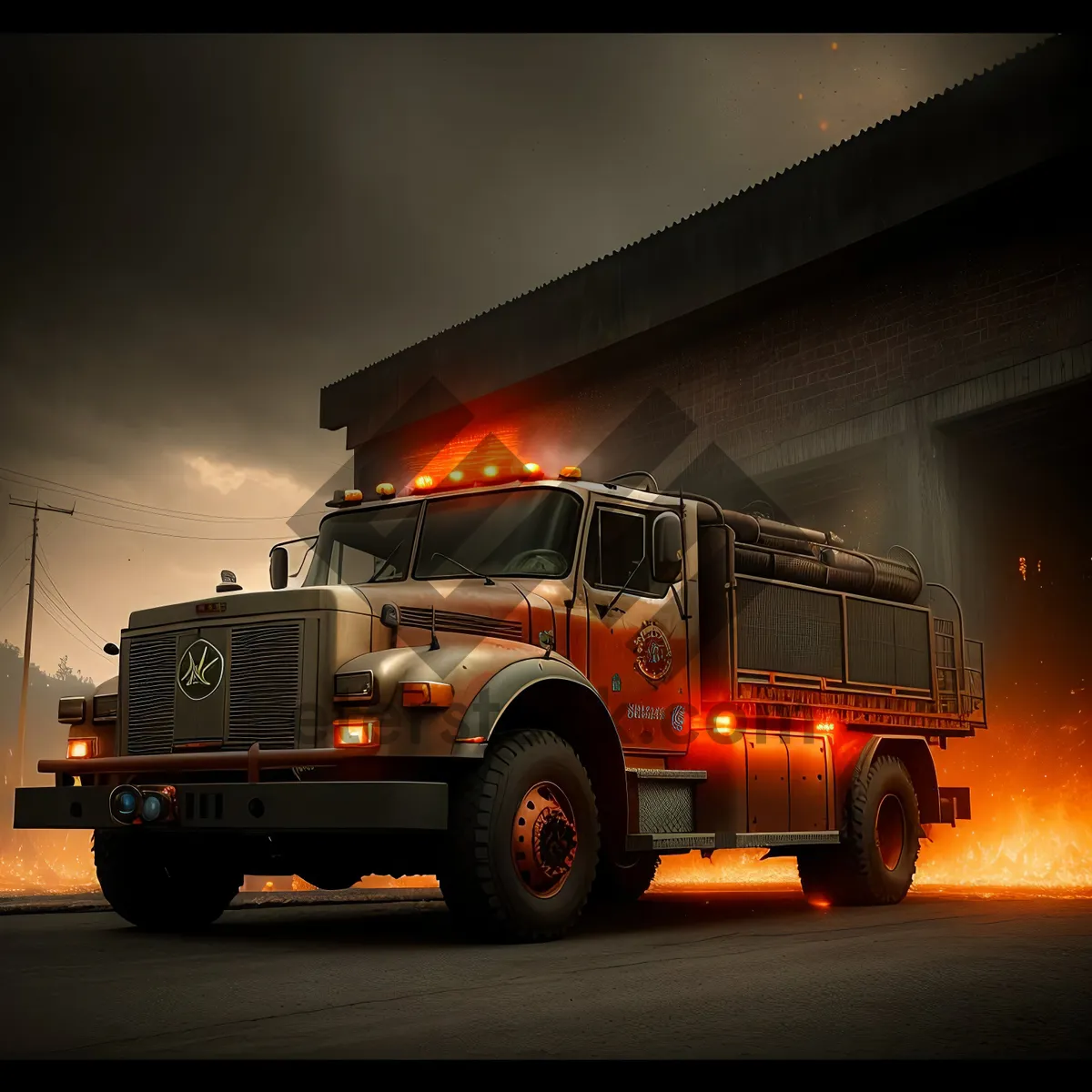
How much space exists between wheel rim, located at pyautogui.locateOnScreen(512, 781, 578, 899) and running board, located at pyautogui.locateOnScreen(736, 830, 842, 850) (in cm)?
Result: 176

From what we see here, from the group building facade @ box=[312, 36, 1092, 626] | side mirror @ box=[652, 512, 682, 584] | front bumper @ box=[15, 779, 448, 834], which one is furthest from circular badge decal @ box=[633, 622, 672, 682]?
building facade @ box=[312, 36, 1092, 626]

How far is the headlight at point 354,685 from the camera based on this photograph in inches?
301

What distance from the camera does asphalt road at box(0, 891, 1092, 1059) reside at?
4.81 m

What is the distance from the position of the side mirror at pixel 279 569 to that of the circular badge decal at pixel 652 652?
9.25 feet

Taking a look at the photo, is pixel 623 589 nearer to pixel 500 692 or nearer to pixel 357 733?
pixel 500 692

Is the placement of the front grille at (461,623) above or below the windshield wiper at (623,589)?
below

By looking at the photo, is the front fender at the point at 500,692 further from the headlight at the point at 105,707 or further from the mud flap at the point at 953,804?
the mud flap at the point at 953,804

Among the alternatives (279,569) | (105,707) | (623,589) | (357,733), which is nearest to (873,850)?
(623,589)

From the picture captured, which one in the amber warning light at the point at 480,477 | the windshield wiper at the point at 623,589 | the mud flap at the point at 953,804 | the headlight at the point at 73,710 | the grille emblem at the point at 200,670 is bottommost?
the mud flap at the point at 953,804

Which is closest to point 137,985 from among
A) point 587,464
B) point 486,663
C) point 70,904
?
point 486,663

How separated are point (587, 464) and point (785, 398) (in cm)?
469

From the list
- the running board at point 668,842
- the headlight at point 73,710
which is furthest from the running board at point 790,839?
the headlight at point 73,710

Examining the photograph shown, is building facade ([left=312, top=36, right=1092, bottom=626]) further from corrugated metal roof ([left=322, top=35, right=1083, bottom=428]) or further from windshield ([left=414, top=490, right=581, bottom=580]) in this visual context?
windshield ([left=414, top=490, right=581, bottom=580])
